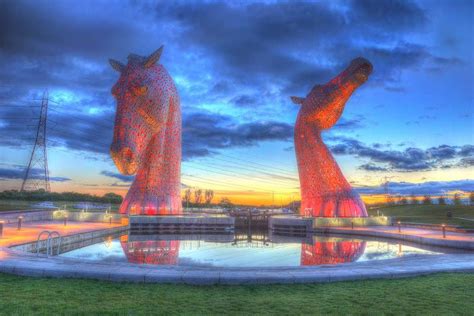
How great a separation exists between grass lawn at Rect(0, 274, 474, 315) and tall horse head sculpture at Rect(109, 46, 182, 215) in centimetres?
1551

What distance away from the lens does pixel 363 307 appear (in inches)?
235

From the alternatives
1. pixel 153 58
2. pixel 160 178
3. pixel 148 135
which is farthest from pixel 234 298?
pixel 160 178

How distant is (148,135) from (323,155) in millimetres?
11902

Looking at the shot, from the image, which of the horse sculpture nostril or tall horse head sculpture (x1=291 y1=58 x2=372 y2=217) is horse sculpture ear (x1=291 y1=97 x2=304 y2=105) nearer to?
tall horse head sculpture (x1=291 y1=58 x2=372 y2=217)

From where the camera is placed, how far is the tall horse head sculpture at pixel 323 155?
26.3 meters

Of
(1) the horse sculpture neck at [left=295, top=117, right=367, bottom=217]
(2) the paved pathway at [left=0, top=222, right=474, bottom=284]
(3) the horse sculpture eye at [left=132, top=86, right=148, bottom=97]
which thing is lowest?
(2) the paved pathway at [left=0, top=222, right=474, bottom=284]

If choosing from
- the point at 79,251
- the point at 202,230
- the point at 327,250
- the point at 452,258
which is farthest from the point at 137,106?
the point at 452,258

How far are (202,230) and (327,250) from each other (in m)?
10.8

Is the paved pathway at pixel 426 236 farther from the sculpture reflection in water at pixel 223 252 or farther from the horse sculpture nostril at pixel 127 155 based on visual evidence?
the horse sculpture nostril at pixel 127 155

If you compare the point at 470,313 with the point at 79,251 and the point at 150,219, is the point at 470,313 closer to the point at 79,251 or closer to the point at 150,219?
the point at 79,251

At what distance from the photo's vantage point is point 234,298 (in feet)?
21.0

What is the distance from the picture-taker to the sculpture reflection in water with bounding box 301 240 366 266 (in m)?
13.8

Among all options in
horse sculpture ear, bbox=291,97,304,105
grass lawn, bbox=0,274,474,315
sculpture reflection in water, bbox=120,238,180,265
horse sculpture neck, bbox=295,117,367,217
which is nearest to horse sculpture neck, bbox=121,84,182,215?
sculpture reflection in water, bbox=120,238,180,265

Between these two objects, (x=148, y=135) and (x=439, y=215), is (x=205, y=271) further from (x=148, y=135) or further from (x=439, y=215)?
(x=439, y=215)
